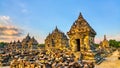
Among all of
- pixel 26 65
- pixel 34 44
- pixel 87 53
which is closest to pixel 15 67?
pixel 26 65

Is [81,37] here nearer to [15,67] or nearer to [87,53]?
[87,53]

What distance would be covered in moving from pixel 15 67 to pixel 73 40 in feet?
27.8

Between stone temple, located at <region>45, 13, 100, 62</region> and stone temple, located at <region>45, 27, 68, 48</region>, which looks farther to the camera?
stone temple, located at <region>45, 27, 68, 48</region>

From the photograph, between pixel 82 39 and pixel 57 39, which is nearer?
pixel 82 39

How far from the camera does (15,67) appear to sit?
10.4 m

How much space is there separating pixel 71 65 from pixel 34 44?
92.2 ft

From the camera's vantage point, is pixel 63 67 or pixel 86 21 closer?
pixel 63 67

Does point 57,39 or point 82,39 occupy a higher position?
point 57,39

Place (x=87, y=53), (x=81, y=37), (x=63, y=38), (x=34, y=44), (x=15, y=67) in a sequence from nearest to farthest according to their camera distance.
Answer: (x=15, y=67)
(x=87, y=53)
(x=81, y=37)
(x=63, y=38)
(x=34, y=44)

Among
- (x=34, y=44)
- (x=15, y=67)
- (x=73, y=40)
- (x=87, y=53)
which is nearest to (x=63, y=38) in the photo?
(x=34, y=44)

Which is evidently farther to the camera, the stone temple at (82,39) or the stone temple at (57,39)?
the stone temple at (57,39)

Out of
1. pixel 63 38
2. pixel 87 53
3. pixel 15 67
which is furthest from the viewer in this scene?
pixel 63 38

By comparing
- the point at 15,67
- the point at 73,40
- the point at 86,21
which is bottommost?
the point at 15,67

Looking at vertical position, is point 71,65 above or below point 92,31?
below
